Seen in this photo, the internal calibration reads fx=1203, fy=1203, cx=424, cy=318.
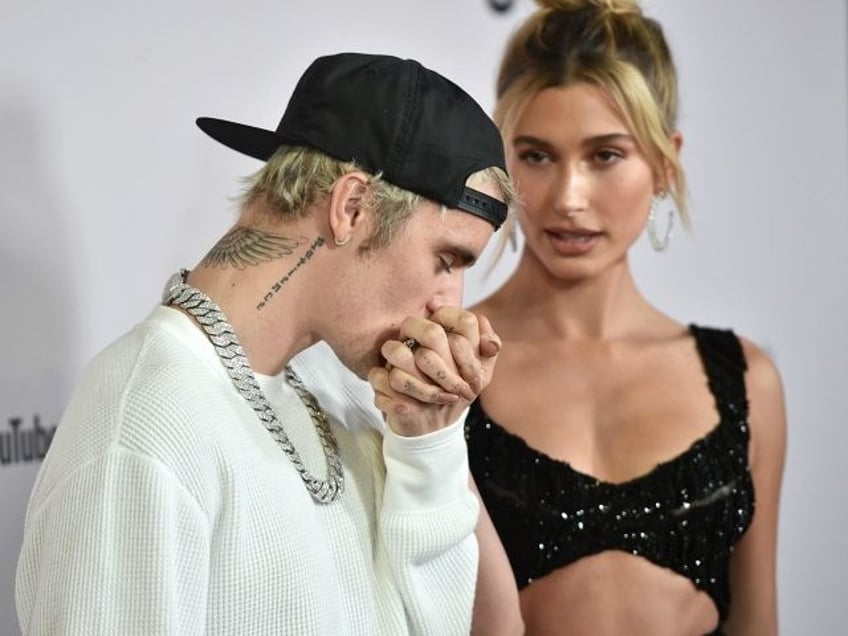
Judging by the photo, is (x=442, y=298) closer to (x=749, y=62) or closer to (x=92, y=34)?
(x=92, y=34)

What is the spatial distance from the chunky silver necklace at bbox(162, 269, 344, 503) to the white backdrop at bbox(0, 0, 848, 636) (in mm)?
329

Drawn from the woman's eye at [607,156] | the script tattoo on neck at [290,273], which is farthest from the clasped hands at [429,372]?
the woman's eye at [607,156]

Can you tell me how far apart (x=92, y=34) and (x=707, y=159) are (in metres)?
1.08

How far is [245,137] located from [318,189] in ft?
0.37

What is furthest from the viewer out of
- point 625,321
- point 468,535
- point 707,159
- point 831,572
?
point 831,572

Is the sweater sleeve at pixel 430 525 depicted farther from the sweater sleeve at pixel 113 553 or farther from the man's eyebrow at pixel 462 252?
the sweater sleeve at pixel 113 553

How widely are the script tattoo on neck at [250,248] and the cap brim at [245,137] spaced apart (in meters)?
0.09

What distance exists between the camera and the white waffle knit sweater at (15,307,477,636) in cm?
84

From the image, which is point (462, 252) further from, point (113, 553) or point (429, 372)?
point (113, 553)

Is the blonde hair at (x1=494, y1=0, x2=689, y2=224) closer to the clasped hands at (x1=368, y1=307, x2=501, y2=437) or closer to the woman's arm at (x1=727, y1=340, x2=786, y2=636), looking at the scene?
the woman's arm at (x1=727, y1=340, x2=786, y2=636)

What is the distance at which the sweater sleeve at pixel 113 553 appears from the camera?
0.83 m

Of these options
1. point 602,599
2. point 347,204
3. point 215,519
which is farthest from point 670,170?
point 215,519

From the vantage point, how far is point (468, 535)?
1.13 meters

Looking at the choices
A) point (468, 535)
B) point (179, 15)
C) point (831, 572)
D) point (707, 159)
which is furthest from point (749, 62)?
point (468, 535)
